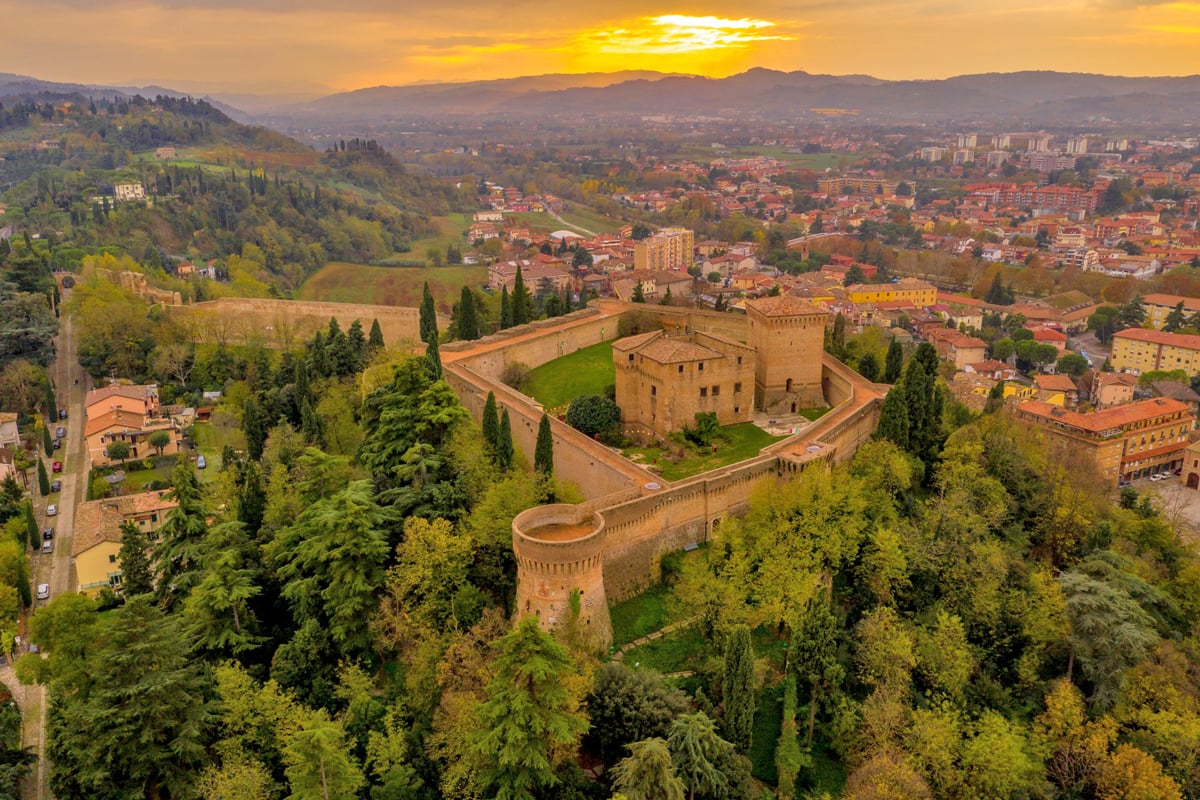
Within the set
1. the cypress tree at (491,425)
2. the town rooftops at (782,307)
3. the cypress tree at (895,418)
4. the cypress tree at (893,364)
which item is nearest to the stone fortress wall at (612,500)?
the cypress tree at (895,418)

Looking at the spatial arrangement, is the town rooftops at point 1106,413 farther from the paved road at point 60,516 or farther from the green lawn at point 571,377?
the paved road at point 60,516

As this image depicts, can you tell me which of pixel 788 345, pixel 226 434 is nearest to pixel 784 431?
pixel 788 345

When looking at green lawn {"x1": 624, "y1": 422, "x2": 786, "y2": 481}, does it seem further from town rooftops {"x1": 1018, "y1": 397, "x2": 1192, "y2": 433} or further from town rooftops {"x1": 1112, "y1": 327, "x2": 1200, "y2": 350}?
town rooftops {"x1": 1112, "y1": 327, "x2": 1200, "y2": 350}

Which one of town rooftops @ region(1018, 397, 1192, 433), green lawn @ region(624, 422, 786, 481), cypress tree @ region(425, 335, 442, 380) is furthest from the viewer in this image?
town rooftops @ region(1018, 397, 1192, 433)

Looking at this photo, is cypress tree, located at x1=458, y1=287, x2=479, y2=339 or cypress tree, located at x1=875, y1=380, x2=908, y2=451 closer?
cypress tree, located at x1=875, y1=380, x2=908, y2=451

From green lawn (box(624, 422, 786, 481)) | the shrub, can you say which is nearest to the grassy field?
the shrub

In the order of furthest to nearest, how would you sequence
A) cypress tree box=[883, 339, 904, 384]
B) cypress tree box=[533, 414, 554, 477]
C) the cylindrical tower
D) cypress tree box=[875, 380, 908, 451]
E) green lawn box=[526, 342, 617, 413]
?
cypress tree box=[883, 339, 904, 384]
green lawn box=[526, 342, 617, 413]
cypress tree box=[875, 380, 908, 451]
cypress tree box=[533, 414, 554, 477]
the cylindrical tower

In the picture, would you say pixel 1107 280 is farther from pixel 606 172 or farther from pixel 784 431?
pixel 606 172

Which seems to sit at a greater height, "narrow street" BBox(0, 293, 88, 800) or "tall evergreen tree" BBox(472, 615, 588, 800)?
"tall evergreen tree" BBox(472, 615, 588, 800)
